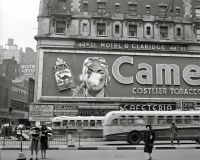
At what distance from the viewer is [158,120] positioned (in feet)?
85.6

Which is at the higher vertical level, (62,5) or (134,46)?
(62,5)

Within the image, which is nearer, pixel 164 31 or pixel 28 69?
pixel 164 31

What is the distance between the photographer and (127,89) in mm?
40031

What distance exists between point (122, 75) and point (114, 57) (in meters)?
2.76

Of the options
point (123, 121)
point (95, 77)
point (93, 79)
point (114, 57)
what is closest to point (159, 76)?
point (114, 57)

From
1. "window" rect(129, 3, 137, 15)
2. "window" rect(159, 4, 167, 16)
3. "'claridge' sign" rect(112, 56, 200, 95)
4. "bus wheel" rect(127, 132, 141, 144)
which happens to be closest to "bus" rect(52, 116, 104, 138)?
"bus wheel" rect(127, 132, 141, 144)

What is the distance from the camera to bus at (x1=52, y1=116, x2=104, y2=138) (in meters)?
31.7

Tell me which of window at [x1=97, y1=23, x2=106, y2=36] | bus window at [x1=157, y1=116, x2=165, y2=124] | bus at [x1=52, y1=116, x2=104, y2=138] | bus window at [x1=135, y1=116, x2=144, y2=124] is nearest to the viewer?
bus window at [x1=135, y1=116, x2=144, y2=124]

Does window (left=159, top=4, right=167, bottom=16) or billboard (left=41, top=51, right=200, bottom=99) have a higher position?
window (left=159, top=4, right=167, bottom=16)

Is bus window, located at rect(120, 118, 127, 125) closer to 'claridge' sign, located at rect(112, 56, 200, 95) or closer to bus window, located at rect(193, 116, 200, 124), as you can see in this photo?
bus window, located at rect(193, 116, 200, 124)

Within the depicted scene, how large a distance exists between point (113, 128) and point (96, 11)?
22.4 m

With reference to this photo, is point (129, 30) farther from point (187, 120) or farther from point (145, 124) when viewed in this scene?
point (145, 124)

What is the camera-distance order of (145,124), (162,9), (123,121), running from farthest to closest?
1. (162,9)
2. (145,124)
3. (123,121)

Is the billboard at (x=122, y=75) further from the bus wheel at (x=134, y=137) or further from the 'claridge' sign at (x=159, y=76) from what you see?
the bus wheel at (x=134, y=137)
